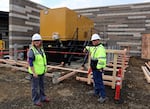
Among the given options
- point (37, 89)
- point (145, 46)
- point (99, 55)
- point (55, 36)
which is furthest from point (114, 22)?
point (37, 89)

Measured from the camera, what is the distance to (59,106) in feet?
11.5

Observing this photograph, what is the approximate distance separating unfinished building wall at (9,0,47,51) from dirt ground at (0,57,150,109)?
13.6ft

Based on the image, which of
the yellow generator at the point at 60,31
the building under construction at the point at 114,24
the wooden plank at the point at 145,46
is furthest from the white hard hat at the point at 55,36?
the wooden plank at the point at 145,46

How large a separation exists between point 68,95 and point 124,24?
10.5m

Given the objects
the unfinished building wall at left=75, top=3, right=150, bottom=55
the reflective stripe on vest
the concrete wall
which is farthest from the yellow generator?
the unfinished building wall at left=75, top=3, right=150, bottom=55

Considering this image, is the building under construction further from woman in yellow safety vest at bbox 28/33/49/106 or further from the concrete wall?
woman in yellow safety vest at bbox 28/33/49/106

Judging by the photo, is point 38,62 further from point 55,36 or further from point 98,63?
point 55,36

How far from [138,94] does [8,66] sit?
5704mm

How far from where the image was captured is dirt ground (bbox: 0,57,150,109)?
3.56 metres

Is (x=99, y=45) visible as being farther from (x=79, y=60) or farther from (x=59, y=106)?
(x=79, y=60)

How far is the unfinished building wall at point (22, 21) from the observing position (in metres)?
8.96

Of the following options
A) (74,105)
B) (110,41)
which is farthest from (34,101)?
(110,41)

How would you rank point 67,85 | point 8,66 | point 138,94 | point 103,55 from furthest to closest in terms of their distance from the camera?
point 8,66
point 67,85
point 138,94
point 103,55

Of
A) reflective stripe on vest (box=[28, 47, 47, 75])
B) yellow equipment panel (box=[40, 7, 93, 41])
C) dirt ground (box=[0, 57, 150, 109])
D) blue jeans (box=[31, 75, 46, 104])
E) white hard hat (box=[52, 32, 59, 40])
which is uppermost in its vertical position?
yellow equipment panel (box=[40, 7, 93, 41])
